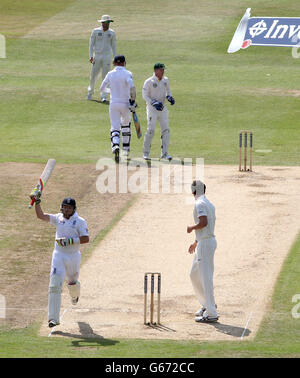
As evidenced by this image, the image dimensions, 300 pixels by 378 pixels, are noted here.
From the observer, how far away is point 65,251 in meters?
15.9

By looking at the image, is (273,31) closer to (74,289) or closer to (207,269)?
(207,269)

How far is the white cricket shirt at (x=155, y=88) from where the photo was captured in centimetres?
2533

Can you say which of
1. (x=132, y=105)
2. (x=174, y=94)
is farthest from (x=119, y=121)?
(x=174, y=94)

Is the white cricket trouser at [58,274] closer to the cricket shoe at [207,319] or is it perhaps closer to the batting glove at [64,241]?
the batting glove at [64,241]

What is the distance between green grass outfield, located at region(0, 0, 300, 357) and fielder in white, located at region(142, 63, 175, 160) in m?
0.97

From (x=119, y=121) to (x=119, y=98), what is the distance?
631 millimetres

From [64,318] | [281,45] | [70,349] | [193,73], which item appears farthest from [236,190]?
[281,45]

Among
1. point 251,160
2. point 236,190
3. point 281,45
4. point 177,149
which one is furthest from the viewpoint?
point 281,45

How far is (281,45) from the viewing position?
3978 centimetres

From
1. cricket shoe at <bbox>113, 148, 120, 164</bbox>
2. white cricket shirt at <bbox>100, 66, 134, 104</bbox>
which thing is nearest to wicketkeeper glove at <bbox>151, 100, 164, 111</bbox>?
white cricket shirt at <bbox>100, 66, 134, 104</bbox>

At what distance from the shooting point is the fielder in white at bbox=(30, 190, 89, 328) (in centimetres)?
1555
